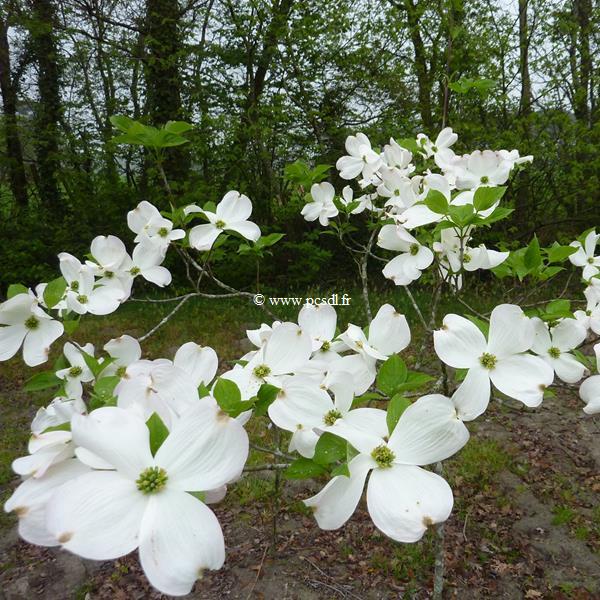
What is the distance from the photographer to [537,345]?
2.54 feet

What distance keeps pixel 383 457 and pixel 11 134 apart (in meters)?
5.66

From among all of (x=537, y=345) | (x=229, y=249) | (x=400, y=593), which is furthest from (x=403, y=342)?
(x=229, y=249)

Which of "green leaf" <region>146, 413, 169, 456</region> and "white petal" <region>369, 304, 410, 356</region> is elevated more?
"green leaf" <region>146, 413, 169, 456</region>

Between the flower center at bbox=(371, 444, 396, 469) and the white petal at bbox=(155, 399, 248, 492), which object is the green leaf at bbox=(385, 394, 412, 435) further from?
the white petal at bbox=(155, 399, 248, 492)

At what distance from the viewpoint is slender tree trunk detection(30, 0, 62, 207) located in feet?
16.7

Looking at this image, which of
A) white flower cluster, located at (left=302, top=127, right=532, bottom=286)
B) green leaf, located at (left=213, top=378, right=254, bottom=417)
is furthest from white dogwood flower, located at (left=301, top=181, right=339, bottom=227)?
green leaf, located at (left=213, top=378, right=254, bottom=417)

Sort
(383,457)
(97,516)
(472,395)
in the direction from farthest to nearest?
(472,395), (383,457), (97,516)

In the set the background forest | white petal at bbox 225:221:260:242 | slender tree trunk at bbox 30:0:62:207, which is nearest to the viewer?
white petal at bbox 225:221:260:242

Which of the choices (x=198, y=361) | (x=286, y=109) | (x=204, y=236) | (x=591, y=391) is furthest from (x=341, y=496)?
(x=286, y=109)

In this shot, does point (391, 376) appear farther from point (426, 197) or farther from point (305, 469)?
point (426, 197)

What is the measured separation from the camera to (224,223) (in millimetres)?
1126

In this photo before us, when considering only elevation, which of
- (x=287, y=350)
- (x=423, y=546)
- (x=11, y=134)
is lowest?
(x=423, y=546)

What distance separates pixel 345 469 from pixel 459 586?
151 cm

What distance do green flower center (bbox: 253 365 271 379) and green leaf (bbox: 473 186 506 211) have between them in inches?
15.7
